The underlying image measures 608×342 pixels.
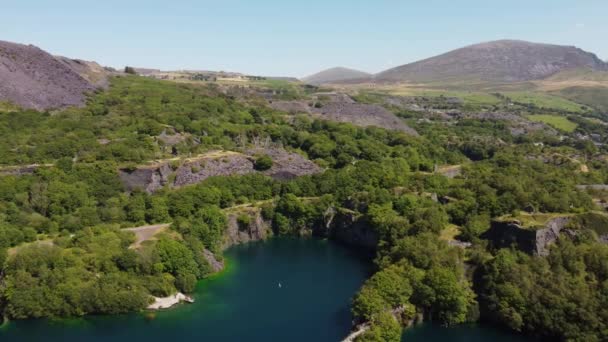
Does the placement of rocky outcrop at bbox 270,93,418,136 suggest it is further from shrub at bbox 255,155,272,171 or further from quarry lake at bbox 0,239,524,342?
quarry lake at bbox 0,239,524,342

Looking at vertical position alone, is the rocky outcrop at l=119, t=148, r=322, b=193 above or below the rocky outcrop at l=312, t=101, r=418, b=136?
below

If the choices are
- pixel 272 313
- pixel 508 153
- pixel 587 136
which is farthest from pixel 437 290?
pixel 587 136

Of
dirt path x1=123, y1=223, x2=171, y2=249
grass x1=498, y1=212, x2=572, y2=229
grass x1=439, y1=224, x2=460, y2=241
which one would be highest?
grass x1=498, y1=212, x2=572, y2=229


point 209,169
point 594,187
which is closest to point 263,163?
point 209,169

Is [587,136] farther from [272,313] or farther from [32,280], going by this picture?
[32,280]

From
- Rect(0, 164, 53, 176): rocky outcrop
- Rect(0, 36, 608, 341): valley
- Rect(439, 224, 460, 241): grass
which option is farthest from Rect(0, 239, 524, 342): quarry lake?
Rect(0, 164, 53, 176): rocky outcrop

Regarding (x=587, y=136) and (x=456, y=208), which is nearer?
(x=456, y=208)

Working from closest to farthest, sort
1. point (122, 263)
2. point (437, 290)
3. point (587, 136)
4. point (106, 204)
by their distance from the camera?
point (437, 290) → point (122, 263) → point (106, 204) → point (587, 136)

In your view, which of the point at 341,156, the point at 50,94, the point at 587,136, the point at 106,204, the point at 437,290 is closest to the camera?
the point at 437,290
